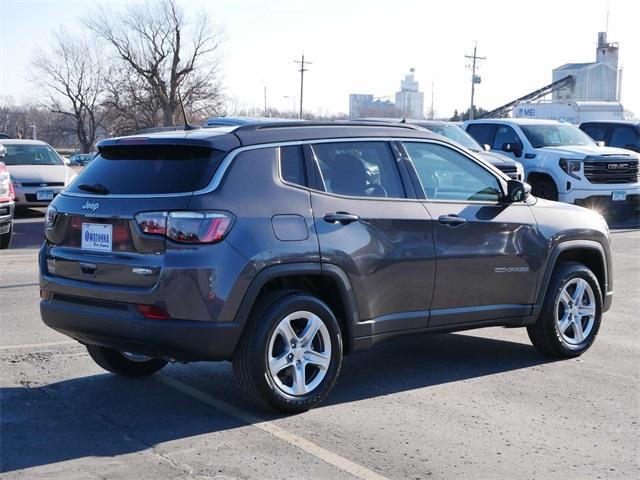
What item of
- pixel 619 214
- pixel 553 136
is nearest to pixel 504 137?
pixel 553 136

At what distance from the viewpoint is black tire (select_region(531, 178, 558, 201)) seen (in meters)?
18.9

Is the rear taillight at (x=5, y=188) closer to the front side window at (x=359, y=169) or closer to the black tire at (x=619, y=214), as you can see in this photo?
the front side window at (x=359, y=169)

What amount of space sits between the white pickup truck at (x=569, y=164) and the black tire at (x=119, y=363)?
13.3 meters

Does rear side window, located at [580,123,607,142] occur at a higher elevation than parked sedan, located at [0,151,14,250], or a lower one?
higher

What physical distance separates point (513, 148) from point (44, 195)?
995cm

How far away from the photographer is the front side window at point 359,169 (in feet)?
20.1

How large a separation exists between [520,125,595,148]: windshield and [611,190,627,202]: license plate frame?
1.55m

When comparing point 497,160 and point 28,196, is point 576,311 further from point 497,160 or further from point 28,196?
point 28,196

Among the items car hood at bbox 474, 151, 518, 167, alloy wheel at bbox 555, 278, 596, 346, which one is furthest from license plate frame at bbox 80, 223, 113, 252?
car hood at bbox 474, 151, 518, 167

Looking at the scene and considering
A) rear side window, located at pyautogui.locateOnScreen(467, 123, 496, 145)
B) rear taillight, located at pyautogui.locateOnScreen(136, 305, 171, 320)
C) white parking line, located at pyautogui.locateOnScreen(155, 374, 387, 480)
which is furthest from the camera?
rear side window, located at pyautogui.locateOnScreen(467, 123, 496, 145)

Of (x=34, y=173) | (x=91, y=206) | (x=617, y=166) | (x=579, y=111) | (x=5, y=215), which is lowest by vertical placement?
(x=5, y=215)

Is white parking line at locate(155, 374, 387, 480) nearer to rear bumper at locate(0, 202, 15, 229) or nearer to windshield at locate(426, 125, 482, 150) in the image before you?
rear bumper at locate(0, 202, 15, 229)

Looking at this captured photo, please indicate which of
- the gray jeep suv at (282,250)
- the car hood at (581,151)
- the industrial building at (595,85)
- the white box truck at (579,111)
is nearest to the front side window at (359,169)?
the gray jeep suv at (282,250)

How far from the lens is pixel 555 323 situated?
285 inches
